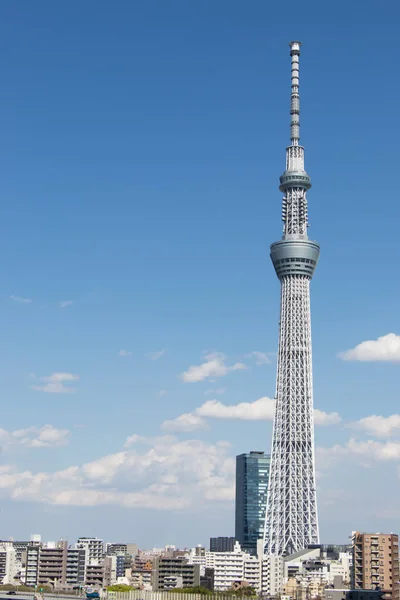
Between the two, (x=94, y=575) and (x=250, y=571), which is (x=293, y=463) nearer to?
(x=250, y=571)

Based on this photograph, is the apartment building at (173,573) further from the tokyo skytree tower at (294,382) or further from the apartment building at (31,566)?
the apartment building at (31,566)

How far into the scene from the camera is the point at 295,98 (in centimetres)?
18638

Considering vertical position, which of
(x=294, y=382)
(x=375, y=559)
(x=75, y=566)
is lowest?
(x=75, y=566)

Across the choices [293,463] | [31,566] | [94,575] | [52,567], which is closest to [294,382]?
[293,463]

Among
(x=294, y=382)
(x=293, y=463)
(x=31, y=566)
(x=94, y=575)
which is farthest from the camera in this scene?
(x=31, y=566)

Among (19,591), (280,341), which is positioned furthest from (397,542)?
(19,591)

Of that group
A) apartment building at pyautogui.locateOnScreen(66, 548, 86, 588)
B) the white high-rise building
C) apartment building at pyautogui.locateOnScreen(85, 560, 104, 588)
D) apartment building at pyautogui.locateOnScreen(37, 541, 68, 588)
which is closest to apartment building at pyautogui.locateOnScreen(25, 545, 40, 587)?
apartment building at pyautogui.locateOnScreen(37, 541, 68, 588)

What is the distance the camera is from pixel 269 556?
552ft

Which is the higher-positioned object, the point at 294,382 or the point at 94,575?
the point at 294,382

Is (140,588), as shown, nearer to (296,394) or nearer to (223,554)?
(223,554)

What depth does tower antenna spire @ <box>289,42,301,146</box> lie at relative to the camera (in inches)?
7328

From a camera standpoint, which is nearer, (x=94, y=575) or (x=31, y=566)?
(x=94, y=575)

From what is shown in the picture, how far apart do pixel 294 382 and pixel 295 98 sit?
56.7 meters

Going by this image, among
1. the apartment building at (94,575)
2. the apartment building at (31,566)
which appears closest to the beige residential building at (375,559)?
the apartment building at (94,575)
